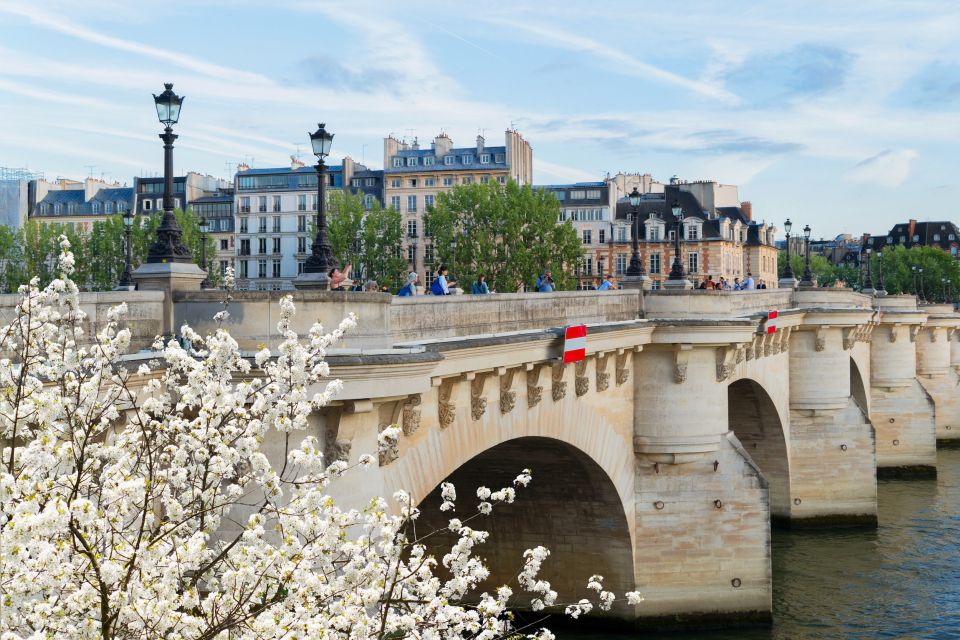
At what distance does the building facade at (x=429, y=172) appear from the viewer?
331 ft

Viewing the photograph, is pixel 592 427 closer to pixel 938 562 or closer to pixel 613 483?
pixel 613 483

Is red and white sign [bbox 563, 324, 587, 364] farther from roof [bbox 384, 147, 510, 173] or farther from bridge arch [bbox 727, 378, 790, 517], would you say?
roof [bbox 384, 147, 510, 173]

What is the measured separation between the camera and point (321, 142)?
52.0 feet

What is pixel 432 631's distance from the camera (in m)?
8.00

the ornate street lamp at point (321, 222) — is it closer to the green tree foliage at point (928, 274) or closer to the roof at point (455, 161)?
the roof at point (455, 161)

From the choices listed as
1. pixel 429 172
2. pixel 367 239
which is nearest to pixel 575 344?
pixel 367 239

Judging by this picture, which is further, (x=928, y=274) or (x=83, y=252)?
(x=928, y=274)

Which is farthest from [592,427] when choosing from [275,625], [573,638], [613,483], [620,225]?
[620,225]

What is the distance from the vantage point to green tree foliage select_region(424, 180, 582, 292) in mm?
79062

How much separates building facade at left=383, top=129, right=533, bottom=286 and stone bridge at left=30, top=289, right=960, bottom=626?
57654 mm

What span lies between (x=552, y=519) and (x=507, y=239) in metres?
54.7

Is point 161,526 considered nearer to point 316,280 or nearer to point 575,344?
point 316,280

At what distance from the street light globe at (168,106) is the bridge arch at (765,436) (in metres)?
28.3

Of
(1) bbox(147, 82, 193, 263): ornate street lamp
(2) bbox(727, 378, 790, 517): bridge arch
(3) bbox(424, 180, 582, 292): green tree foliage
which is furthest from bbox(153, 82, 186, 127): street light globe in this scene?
(3) bbox(424, 180, 582, 292): green tree foliage
